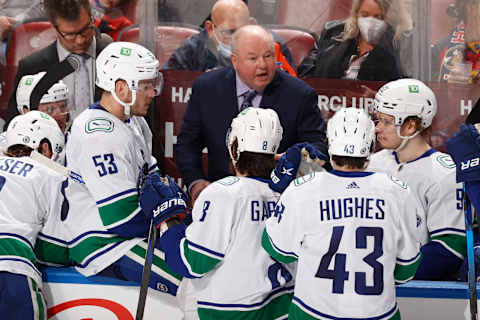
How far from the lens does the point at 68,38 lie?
14.4 feet

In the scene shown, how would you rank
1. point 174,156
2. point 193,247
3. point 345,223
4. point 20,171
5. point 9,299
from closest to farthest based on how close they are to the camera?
point 345,223
point 193,247
point 9,299
point 20,171
point 174,156

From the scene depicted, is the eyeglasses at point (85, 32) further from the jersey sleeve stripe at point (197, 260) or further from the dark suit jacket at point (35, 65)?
the jersey sleeve stripe at point (197, 260)

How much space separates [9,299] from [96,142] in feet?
2.49

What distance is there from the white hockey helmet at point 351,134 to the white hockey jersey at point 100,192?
960 millimetres

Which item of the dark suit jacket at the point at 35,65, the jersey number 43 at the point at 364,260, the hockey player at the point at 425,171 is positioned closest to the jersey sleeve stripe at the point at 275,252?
the jersey number 43 at the point at 364,260

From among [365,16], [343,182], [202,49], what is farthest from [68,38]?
[343,182]

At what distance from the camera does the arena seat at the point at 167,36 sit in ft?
14.1

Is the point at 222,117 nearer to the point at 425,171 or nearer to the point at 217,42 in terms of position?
the point at 217,42

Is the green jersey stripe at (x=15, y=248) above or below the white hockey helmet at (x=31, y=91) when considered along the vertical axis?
below

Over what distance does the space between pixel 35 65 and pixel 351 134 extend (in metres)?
2.76

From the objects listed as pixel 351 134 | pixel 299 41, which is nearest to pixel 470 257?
pixel 351 134

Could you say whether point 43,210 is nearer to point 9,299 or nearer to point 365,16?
point 9,299

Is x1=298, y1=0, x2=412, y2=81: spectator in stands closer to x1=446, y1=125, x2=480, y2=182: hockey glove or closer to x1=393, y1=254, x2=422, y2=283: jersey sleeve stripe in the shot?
x1=446, y1=125, x2=480, y2=182: hockey glove

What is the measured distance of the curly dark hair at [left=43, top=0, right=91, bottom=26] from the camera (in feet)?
14.3
